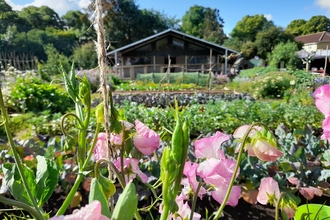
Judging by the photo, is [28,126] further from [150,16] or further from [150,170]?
[150,16]

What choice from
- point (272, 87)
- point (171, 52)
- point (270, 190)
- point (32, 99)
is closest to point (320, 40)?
point (272, 87)

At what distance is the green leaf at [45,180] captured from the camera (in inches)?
19.9

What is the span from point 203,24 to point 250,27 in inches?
326

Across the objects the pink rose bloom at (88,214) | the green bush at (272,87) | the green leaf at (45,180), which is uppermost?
the pink rose bloom at (88,214)

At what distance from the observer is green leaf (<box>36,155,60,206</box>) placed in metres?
0.51

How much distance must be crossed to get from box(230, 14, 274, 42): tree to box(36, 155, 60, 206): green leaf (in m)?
41.0

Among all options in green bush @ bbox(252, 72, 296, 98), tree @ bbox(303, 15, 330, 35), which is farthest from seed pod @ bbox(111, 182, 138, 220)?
green bush @ bbox(252, 72, 296, 98)

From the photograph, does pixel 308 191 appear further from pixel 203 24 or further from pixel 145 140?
pixel 203 24

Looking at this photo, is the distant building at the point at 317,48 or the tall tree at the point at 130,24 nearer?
the distant building at the point at 317,48

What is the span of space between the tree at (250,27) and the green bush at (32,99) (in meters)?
36.5

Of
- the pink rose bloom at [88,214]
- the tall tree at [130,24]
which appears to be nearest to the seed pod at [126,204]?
the pink rose bloom at [88,214]

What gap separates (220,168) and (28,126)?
4952 millimetres

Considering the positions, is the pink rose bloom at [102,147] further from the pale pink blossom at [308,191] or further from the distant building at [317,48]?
the distant building at [317,48]

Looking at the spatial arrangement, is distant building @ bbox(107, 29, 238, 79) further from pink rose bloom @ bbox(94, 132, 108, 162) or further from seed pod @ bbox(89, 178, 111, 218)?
seed pod @ bbox(89, 178, 111, 218)
